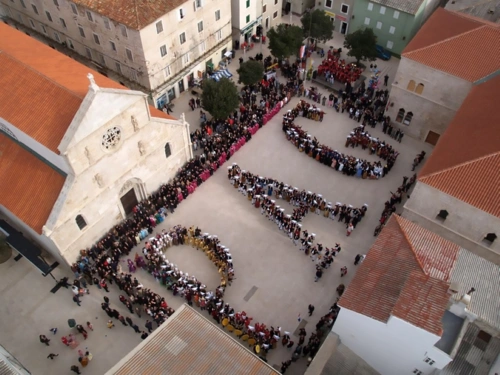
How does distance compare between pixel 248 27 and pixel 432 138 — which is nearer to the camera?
pixel 432 138

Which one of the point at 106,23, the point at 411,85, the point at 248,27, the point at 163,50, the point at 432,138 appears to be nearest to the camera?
the point at 411,85

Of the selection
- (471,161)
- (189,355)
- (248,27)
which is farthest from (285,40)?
(189,355)

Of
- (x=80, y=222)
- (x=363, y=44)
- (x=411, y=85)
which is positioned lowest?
(x=80, y=222)

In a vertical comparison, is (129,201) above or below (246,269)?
above

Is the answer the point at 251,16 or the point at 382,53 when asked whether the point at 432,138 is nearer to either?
the point at 382,53

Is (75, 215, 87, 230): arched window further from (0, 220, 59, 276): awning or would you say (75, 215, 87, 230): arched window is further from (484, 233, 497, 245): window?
(484, 233, 497, 245): window

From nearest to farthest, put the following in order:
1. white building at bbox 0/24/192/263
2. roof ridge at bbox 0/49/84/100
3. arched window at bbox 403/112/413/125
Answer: white building at bbox 0/24/192/263 → roof ridge at bbox 0/49/84/100 → arched window at bbox 403/112/413/125

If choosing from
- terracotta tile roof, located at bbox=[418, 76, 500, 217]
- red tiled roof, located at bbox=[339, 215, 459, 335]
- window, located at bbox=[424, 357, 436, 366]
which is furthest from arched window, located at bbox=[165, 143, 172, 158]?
window, located at bbox=[424, 357, 436, 366]
